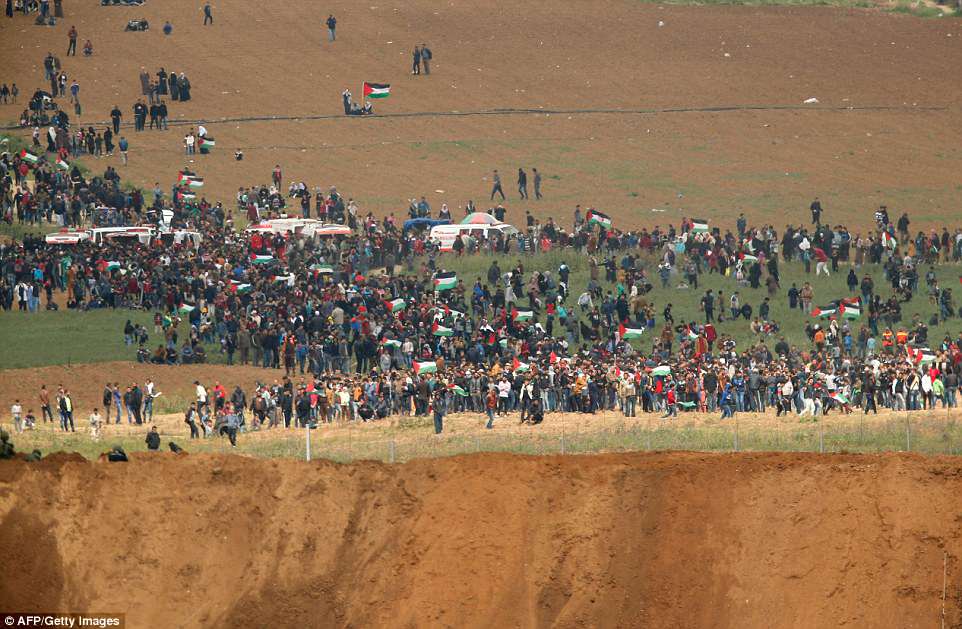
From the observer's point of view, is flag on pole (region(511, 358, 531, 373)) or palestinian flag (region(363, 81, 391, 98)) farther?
palestinian flag (region(363, 81, 391, 98))

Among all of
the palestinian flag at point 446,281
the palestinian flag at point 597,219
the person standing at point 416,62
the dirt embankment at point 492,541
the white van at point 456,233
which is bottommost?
the dirt embankment at point 492,541

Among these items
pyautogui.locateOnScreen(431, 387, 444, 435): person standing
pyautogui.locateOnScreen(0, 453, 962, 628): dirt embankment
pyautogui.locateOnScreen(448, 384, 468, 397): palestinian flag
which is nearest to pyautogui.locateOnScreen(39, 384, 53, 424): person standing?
pyautogui.locateOnScreen(431, 387, 444, 435): person standing

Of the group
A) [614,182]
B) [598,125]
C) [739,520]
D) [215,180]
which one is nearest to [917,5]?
[598,125]

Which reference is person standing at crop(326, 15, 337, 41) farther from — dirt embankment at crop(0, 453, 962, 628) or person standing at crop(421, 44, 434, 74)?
dirt embankment at crop(0, 453, 962, 628)

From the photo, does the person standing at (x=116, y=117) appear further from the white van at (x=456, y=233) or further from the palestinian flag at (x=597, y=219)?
the palestinian flag at (x=597, y=219)

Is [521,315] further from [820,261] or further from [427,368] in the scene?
[820,261]

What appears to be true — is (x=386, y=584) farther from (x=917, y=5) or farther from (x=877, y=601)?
(x=917, y=5)

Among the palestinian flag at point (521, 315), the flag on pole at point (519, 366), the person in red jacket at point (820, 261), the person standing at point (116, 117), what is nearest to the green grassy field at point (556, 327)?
the person in red jacket at point (820, 261)
